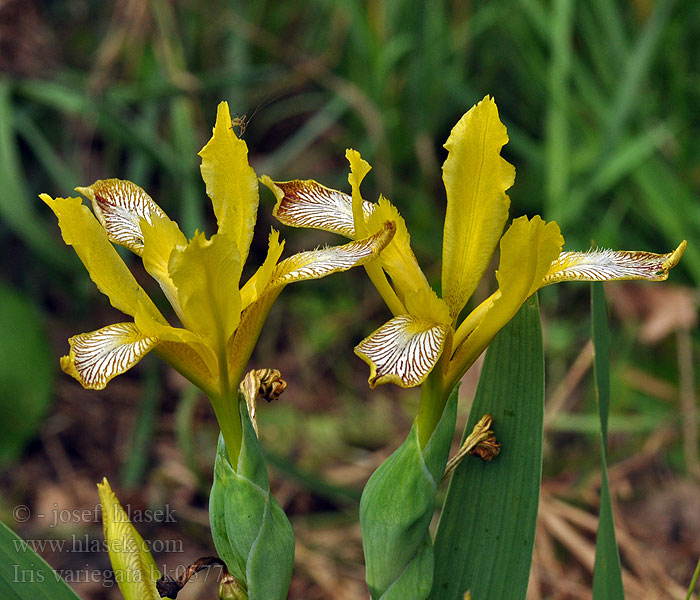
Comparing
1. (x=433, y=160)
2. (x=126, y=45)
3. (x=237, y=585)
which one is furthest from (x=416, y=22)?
(x=237, y=585)

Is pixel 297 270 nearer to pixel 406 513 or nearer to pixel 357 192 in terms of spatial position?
pixel 357 192

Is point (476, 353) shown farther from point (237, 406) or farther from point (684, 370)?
point (684, 370)

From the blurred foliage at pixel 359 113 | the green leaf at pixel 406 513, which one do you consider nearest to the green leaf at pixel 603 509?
the green leaf at pixel 406 513

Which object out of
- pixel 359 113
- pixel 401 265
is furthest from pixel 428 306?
pixel 359 113

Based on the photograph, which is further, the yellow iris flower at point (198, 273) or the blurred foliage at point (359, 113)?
the blurred foliage at point (359, 113)

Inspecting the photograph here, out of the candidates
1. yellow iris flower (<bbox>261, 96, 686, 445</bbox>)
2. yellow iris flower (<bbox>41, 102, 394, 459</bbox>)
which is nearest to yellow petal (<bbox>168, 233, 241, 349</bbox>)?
yellow iris flower (<bbox>41, 102, 394, 459</bbox>)

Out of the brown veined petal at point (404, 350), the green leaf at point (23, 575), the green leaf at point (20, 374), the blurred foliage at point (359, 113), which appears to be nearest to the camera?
the brown veined petal at point (404, 350)

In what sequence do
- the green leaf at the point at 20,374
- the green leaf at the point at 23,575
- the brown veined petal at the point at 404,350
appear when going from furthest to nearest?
the green leaf at the point at 20,374, the green leaf at the point at 23,575, the brown veined petal at the point at 404,350

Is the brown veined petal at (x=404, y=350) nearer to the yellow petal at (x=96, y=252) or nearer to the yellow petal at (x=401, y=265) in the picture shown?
the yellow petal at (x=401, y=265)
